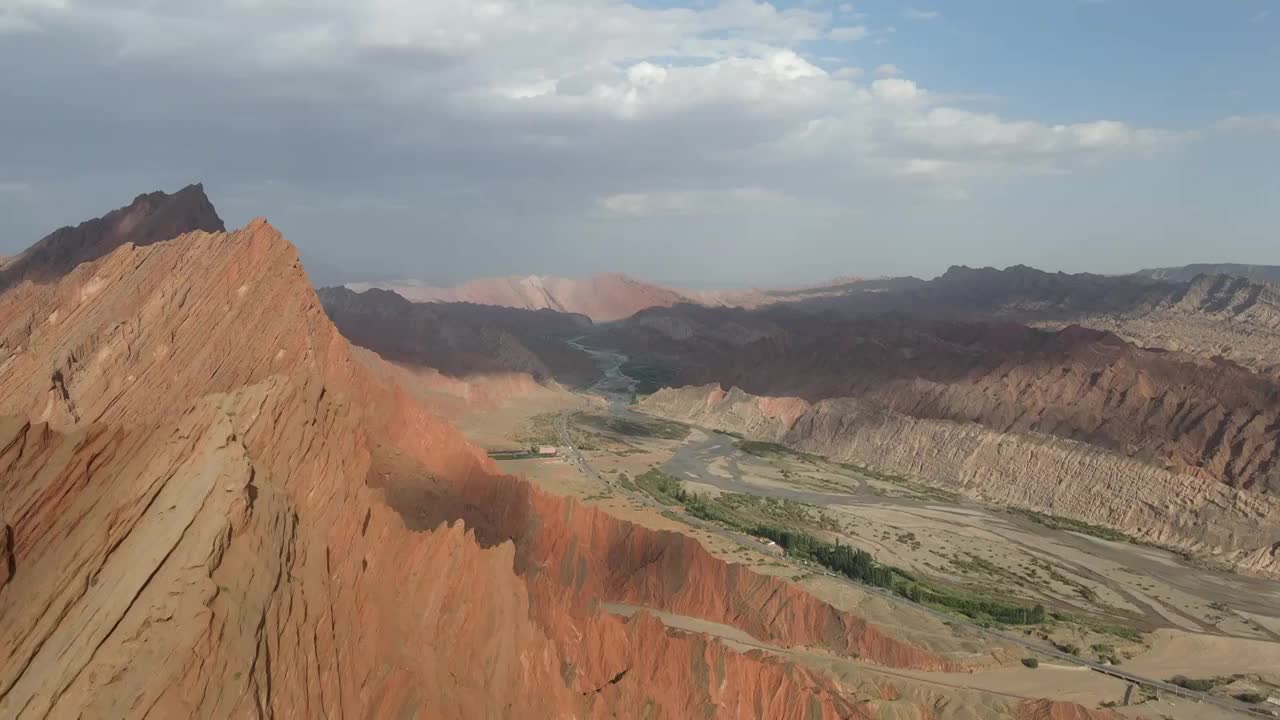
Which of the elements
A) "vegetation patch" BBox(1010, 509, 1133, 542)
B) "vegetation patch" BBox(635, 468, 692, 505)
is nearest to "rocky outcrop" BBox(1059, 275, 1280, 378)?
"vegetation patch" BBox(1010, 509, 1133, 542)

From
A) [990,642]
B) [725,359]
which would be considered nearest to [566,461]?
[990,642]

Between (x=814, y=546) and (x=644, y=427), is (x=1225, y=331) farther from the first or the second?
(x=814, y=546)

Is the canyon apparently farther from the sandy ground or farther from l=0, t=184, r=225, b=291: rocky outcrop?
l=0, t=184, r=225, b=291: rocky outcrop

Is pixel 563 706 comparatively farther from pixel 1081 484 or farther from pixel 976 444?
pixel 976 444

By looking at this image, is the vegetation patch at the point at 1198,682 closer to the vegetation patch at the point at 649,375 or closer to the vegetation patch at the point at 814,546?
the vegetation patch at the point at 814,546

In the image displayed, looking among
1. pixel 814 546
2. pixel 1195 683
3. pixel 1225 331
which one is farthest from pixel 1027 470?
pixel 1225 331


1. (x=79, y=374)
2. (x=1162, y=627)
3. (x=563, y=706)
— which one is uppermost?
(x=79, y=374)
